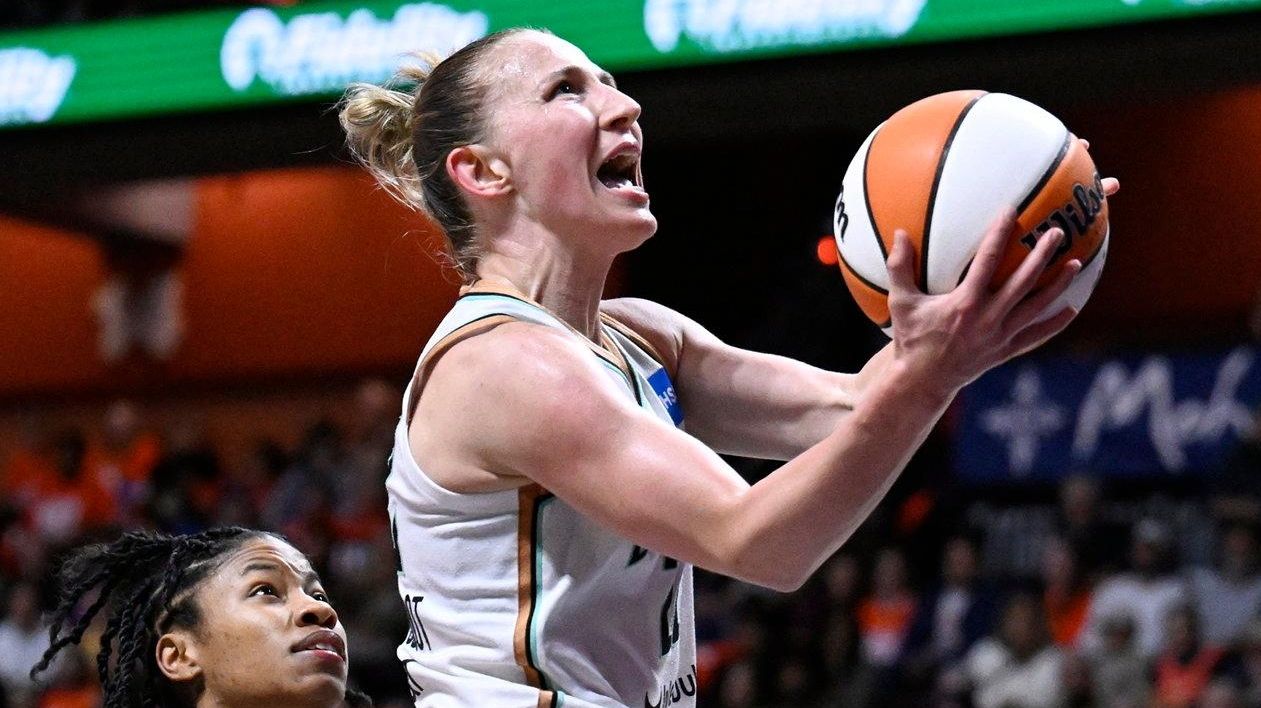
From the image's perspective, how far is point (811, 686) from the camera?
7.18 meters

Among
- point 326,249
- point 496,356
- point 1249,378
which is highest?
point 496,356

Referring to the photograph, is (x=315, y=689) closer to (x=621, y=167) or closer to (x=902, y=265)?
(x=621, y=167)

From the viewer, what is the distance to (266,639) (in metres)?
2.63

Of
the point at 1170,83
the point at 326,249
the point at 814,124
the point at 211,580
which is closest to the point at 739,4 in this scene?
the point at 814,124

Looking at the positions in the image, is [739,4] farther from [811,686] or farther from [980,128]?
[980,128]

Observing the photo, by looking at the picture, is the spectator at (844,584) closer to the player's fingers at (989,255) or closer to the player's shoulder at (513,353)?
the player's shoulder at (513,353)

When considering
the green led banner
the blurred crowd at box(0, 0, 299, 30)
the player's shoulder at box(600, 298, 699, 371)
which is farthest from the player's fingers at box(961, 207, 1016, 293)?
the blurred crowd at box(0, 0, 299, 30)

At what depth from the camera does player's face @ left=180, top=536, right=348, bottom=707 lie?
261cm

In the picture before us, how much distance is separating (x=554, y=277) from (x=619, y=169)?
0.18 m

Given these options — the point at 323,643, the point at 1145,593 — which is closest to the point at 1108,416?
the point at 1145,593

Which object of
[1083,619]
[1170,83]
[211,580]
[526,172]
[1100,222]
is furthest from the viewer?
[1083,619]

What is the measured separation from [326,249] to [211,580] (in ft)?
32.1

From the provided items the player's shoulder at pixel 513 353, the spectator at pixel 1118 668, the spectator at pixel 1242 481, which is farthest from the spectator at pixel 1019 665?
the player's shoulder at pixel 513 353

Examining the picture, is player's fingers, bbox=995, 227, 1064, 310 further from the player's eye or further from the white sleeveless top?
the player's eye
